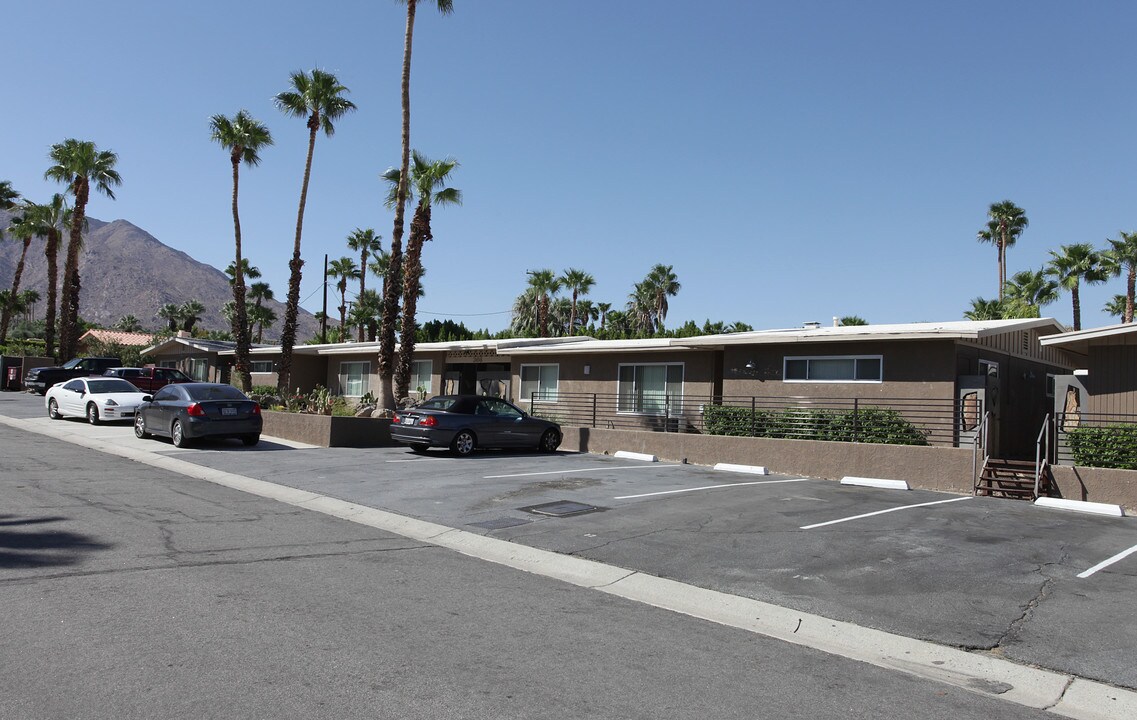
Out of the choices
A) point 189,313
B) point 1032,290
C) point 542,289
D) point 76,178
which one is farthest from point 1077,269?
point 189,313

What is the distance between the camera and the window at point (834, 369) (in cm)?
1733

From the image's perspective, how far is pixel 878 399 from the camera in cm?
1680

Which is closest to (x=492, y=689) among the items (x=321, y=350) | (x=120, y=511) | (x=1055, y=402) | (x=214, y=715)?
(x=214, y=715)

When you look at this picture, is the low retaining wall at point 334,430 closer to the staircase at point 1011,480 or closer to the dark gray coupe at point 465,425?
the dark gray coupe at point 465,425

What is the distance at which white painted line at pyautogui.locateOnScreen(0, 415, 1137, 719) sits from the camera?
5078 millimetres

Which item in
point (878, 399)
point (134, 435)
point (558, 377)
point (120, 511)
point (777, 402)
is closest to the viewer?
point (120, 511)

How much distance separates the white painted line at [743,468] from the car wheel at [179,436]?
457 inches

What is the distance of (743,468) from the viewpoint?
661 inches

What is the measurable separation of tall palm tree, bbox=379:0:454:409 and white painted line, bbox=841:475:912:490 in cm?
1280

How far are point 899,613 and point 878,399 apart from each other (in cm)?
1090

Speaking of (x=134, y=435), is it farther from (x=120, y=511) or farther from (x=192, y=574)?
(x=192, y=574)

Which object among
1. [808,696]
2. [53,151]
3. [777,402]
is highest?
[53,151]

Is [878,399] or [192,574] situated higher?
[878,399]

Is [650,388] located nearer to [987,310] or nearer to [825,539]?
[825,539]
